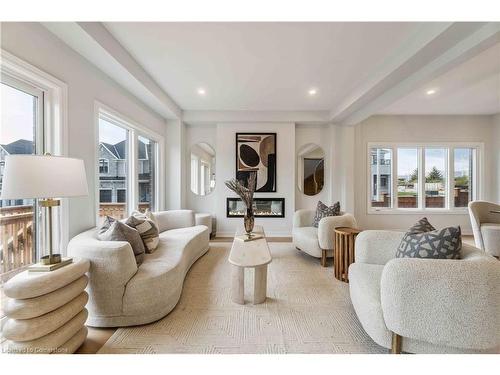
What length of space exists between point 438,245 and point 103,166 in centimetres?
346

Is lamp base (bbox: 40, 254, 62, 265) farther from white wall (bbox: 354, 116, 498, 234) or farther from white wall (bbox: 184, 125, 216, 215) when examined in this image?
white wall (bbox: 354, 116, 498, 234)

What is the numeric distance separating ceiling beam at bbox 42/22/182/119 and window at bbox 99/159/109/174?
1.03 metres

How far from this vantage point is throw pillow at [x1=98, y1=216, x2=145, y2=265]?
6.37 ft

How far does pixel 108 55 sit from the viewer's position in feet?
7.21

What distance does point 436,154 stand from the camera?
16.6 ft

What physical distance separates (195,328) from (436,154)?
6.04m

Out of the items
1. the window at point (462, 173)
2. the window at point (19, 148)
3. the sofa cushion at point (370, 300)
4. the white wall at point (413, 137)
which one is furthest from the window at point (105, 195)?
the window at point (462, 173)

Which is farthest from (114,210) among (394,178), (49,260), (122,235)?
(394,178)

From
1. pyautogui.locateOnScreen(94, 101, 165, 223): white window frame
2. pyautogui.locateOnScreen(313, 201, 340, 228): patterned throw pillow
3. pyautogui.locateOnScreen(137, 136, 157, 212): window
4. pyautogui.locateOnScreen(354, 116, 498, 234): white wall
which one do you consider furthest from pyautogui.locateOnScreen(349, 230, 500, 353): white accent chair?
pyautogui.locateOnScreen(354, 116, 498, 234): white wall

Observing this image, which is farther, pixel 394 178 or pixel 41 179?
pixel 394 178

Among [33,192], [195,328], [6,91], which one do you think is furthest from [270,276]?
[6,91]

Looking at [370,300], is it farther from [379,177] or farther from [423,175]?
[423,175]
